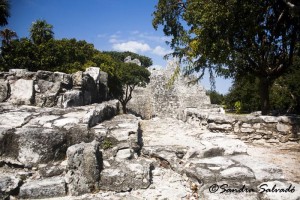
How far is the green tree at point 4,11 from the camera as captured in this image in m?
14.5

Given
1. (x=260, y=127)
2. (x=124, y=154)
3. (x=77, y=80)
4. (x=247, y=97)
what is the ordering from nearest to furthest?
1. (x=124, y=154)
2. (x=260, y=127)
3. (x=77, y=80)
4. (x=247, y=97)

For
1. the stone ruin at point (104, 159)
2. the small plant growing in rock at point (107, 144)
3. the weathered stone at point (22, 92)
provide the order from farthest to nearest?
1. the weathered stone at point (22, 92)
2. the small plant growing in rock at point (107, 144)
3. the stone ruin at point (104, 159)

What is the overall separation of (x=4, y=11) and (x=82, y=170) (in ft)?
50.5

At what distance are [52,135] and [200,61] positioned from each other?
6335mm

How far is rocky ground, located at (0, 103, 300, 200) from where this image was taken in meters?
2.79

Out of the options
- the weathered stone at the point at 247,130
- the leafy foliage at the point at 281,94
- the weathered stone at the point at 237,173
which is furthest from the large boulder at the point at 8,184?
the leafy foliage at the point at 281,94

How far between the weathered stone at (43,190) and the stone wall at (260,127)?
164 inches

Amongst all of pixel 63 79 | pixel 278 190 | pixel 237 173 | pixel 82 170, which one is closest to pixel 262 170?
pixel 237 173

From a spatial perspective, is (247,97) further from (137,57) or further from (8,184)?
(137,57)

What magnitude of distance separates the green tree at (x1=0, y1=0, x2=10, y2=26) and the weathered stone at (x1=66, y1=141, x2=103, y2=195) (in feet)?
49.4

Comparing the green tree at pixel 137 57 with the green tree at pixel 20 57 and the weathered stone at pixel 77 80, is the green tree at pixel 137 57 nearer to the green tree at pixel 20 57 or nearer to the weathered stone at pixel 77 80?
the green tree at pixel 20 57

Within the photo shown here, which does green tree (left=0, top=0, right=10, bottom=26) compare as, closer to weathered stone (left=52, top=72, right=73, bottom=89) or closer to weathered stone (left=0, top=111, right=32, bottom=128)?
weathered stone (left=52, top=72, right=73, bottom=89)

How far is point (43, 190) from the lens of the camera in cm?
281

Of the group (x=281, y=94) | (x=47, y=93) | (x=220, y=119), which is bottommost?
(x=220, y=119)
